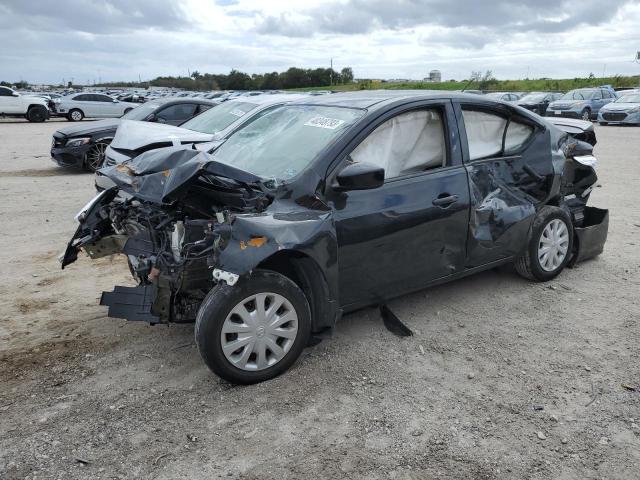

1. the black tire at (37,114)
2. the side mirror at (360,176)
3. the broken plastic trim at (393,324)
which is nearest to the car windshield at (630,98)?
the broken plastic trim at (393,324)

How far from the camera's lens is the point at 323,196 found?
11.8 ft

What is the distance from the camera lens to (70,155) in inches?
445

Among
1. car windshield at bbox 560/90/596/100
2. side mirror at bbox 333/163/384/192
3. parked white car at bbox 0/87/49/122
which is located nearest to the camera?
side mirror at bbox 333/163/384/192

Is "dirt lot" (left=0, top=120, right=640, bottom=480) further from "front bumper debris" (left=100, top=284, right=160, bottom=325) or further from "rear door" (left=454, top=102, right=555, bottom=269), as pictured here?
"rear door" (left=454, top=102, right=555, bottom=269)

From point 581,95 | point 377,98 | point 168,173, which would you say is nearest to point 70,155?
point 168,173

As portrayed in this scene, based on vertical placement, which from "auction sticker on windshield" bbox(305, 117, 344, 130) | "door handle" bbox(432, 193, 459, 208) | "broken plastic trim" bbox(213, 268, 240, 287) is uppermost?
"auction sticker on windshield" bbox(305, 117, 344, 130)

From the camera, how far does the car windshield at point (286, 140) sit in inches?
151

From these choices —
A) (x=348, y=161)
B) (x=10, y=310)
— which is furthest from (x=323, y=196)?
(x=10, y=310)

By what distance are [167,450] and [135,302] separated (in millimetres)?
1132

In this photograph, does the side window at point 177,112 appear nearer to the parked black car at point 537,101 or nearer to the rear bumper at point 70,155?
the rear bumper at point 70,155

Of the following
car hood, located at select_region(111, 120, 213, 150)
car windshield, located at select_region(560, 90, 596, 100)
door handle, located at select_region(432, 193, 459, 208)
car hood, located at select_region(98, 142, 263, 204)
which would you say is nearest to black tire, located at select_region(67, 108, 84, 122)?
car hood, located at select_region(111, 120, 213, 150)

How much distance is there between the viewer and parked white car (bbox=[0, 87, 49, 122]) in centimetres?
2703

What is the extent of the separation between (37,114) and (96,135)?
19.3 meters

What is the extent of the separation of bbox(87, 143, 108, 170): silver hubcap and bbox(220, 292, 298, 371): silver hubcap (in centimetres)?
927
